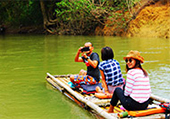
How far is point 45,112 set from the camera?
5590 mm

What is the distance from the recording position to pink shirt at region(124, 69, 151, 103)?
4.35 m

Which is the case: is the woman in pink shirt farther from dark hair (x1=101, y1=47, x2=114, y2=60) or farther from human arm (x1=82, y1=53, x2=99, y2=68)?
human arm (x1=82, y1=53, x2=99, y2=68)

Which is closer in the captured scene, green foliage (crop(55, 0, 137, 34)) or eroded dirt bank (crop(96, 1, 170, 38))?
eroded dirt bank (crop(96, 1, 170, 38))

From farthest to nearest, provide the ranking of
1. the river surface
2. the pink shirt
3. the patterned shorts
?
the patterned shorts, the river surface, the pink shirt

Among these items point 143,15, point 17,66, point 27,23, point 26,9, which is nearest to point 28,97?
point 17,66

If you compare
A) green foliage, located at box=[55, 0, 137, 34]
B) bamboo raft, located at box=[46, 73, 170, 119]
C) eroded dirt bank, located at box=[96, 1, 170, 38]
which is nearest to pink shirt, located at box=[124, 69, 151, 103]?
bamboo raft, located at box=[46, 73, 170, 119]

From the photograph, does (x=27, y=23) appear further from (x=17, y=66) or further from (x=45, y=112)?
(x=45, y=112)

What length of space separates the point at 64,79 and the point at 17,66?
322 centimetres

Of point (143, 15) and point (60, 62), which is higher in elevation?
point (143, 15)

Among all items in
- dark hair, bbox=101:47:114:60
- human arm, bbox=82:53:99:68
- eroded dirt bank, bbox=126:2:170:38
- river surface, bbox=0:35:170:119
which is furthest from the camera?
eroded dirt bank, bbox=126:2:170:38

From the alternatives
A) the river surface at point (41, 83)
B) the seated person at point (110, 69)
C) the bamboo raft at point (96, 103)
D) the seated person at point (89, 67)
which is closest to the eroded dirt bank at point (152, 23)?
the river surface at point (41, 83)

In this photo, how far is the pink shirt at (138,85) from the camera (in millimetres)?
4348

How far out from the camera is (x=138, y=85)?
14.3 feet

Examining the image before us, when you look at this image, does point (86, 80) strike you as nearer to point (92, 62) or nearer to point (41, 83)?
point (92, 62)
